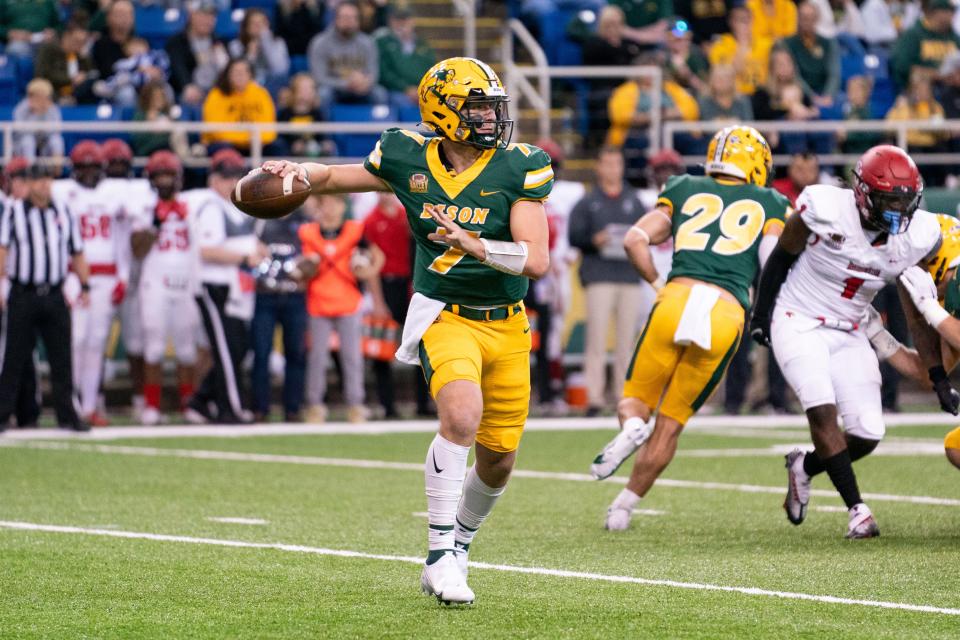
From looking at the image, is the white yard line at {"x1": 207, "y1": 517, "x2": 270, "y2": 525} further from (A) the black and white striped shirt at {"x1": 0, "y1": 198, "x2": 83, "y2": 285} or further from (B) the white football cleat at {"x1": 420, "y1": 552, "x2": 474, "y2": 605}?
(A) the black and white striped shirt at {"x1": 0, "y1": 198, "x2": 83, "y2": 285}

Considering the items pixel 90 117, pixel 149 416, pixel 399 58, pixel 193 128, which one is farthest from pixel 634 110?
pixel 149 416

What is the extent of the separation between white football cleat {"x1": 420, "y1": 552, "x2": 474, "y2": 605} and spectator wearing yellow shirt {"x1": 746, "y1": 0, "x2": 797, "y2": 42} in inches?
553

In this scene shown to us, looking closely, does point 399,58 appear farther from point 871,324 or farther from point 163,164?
point 871,324

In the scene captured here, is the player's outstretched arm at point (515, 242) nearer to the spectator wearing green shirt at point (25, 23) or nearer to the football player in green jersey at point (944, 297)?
the football player in green jersey at point (944, 297)

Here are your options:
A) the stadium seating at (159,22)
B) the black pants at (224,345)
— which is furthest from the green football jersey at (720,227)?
the stadium seating at (159,22)

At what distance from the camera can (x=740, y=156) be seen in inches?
336

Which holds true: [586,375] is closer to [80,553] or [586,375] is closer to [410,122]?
[410,122]

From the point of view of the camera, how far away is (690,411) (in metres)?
8.36

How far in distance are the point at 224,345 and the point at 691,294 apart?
6080 mm

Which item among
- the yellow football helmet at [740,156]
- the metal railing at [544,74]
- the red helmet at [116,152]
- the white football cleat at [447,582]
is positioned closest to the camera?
the white football cleat at [447,582]

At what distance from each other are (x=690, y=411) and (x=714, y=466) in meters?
2.80

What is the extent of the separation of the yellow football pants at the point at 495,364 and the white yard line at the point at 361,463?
12.0ft

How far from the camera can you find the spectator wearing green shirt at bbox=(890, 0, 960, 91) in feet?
60.3

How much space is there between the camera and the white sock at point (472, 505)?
6301 mm
